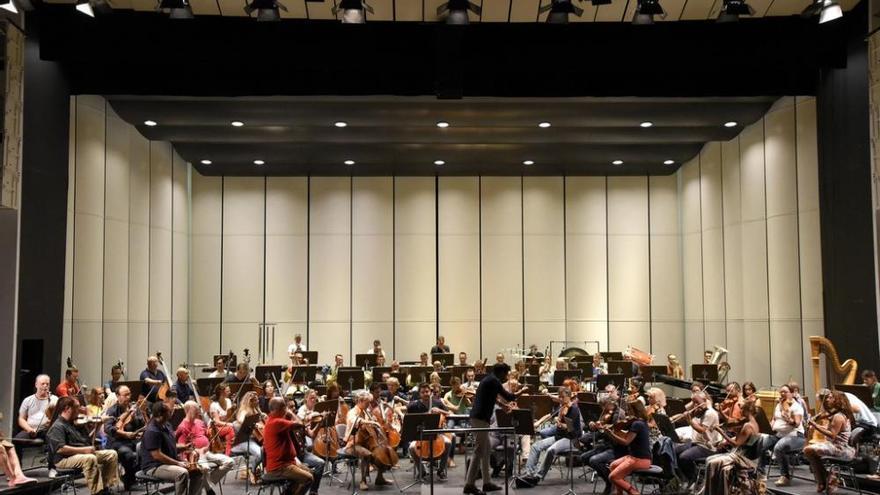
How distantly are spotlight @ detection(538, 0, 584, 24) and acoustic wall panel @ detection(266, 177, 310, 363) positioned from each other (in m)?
13.9

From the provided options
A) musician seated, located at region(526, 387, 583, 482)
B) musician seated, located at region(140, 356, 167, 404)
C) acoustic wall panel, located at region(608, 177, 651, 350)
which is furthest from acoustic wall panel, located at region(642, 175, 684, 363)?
musician seated, located at region(140, 356, 167, 404)

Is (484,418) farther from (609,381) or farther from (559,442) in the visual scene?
(609,381)

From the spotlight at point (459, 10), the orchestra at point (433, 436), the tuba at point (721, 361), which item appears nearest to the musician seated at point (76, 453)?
the orchestra at point (433, 436)

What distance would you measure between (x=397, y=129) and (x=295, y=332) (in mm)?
8314

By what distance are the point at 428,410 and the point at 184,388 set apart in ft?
15.9

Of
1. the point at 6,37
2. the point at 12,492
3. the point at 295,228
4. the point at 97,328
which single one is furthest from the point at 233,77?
the point at 295,228

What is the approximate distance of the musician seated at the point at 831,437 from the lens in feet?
36.1

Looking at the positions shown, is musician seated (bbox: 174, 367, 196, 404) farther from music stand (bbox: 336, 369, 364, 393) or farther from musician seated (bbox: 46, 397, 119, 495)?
musician seated (bbox: 46, 397, 119, 495)

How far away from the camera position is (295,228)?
1003 inches

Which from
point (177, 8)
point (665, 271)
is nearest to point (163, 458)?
point (177, 8)

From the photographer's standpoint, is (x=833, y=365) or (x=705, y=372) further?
(x=705, y=372)

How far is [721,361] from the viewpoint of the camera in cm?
2148

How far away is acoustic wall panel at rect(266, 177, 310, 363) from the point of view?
25.1 metres

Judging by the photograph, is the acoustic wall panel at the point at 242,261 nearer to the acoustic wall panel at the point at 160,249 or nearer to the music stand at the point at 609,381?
the acoustic wall panel at the point at 160,249
